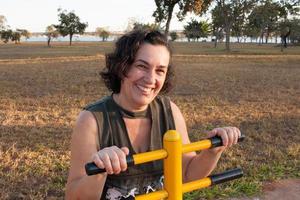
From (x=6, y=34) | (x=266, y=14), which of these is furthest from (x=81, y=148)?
(x=6, y=34)

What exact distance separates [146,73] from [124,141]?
349mm

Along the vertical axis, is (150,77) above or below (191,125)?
above

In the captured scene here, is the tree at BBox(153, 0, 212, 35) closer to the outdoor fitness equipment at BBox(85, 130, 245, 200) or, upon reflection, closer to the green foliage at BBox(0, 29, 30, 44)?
the outdoor fitness equipment at BBox(85, 130, 245, 200)

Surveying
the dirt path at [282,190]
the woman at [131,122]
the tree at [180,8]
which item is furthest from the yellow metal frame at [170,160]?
the tree at [180,8]

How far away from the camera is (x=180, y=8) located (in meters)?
32.1

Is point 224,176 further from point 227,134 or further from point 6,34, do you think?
point 6,34

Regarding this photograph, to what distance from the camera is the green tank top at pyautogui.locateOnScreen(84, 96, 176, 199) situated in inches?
79.7

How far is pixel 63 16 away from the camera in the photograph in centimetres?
5519

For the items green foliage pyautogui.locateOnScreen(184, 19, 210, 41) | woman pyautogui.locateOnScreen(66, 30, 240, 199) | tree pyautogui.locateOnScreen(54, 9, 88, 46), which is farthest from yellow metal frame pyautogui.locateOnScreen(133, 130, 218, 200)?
green foliage pyautogui.locateOnScreen(184, 19, 210, 41)

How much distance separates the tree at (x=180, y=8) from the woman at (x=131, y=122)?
2951 centimetres

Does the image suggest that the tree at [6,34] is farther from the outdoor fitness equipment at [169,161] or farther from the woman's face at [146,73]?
the outdoor fitness equipment at [169,161]

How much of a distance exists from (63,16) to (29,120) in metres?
50.3

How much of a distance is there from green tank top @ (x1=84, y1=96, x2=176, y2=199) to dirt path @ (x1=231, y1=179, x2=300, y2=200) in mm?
2200

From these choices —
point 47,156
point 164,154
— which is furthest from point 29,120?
point 164,154
